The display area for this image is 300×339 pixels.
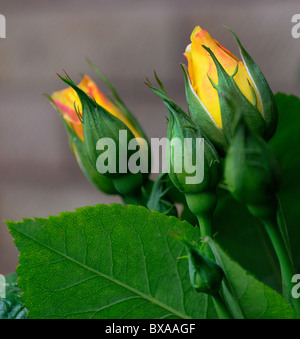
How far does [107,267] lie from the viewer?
204 mm

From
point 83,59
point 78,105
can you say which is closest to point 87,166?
point 78,105

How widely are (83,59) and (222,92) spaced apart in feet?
2.69

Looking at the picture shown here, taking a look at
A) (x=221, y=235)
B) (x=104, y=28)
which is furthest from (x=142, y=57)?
(x=221, y=235)

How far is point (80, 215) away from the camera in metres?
0.20

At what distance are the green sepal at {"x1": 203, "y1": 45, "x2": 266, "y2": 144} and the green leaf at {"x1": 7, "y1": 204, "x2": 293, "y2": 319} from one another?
0.14ft

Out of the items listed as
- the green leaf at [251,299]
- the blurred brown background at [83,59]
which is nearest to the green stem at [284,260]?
the green leaf at [251,299]

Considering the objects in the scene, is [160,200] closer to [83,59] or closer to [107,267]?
[107,267]

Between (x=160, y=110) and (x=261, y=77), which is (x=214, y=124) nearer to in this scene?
(x=261, y=77)

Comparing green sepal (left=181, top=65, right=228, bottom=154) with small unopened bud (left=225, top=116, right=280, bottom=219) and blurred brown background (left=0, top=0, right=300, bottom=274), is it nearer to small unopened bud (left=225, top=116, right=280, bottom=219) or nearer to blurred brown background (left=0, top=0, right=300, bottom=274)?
small unopened bud (left=225, top=116, right=280, bottom=219)

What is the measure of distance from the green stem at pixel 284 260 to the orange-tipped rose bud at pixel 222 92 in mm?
34

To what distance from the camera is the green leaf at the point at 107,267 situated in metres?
0.20

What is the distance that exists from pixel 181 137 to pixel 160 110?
2.73ft

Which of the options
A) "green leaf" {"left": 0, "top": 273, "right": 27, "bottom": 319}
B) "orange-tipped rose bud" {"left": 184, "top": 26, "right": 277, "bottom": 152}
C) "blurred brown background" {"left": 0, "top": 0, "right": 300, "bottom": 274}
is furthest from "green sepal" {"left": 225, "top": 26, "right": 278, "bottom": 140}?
"blurred brown background" {"left": 0, "top": 0, "right": 300, "bottom": 274}

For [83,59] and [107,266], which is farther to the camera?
[83,59]
